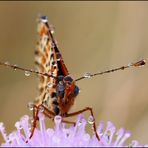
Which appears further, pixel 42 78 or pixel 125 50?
pixel 125 50

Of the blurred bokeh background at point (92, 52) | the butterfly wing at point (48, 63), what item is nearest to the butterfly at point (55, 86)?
the butterfly wing at point (48, 63)

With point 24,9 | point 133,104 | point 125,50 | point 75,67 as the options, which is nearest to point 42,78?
A: point 133,104

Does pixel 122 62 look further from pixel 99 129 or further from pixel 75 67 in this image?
pixel 99 129

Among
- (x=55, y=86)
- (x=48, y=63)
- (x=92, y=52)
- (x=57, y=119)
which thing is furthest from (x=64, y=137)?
(x=92, y=52)

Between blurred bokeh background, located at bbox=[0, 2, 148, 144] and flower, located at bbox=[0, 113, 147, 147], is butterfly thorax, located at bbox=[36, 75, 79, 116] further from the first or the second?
blurred bokeh background, located at bbox=[0, 2, 148, 144]

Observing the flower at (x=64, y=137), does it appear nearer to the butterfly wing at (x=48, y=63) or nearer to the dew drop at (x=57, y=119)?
the dew drop at (x=57, y=119)

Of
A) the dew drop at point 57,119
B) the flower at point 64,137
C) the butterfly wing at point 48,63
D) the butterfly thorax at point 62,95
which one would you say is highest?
the butterfly wing at point 48,63
